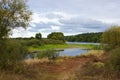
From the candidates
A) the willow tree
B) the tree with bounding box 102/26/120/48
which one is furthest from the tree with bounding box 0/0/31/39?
the tree with bounding box 102/26/120/48

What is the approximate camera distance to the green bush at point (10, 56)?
20.8 metres

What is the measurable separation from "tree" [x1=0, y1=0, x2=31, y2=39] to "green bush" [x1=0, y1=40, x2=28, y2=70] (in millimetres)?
956

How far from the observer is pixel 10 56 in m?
21.3

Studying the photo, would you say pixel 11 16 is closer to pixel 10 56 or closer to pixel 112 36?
pixel 10 56

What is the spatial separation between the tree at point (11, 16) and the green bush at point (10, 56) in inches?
37.7

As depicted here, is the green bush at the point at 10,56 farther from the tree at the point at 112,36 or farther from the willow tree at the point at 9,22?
the tree at the point at 112,36

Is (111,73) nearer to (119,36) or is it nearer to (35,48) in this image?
(119,36)

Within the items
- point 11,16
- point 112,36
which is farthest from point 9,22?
point 112,36

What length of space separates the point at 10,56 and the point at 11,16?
2964 millimetres

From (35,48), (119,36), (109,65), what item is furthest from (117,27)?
(35,48)

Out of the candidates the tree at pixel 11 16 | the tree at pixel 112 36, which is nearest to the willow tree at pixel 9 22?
the tree at pixel 11 16

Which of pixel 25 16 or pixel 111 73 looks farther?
pixel 25 16

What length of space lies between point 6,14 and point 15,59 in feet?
11.5

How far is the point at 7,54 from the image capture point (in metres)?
20.9
